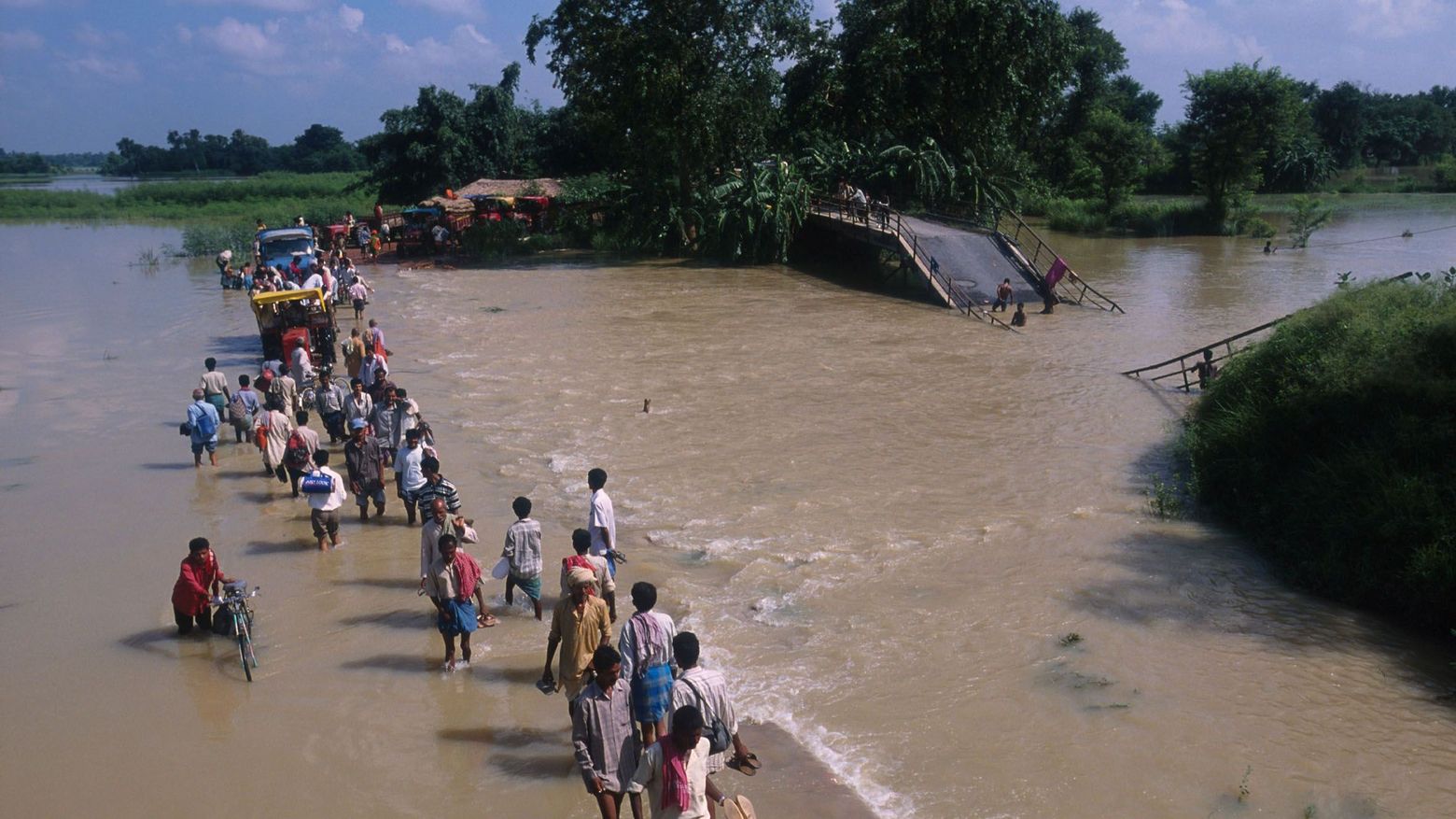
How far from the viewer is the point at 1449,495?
9.16 metres

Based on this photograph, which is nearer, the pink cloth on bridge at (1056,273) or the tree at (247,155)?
the pink cloth on bridge at (1056,273)

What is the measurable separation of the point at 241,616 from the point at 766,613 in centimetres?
426

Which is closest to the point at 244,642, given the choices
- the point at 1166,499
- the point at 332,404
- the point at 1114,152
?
the point at 332,404

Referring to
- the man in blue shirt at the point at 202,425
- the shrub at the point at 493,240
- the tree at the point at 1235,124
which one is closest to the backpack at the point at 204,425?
the man in blue shirt at the point at 202,425

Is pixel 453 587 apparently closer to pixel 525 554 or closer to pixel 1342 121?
pixel 525 554

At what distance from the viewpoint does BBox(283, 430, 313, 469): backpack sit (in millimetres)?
11688

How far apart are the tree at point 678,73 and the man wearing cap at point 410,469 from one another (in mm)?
22986

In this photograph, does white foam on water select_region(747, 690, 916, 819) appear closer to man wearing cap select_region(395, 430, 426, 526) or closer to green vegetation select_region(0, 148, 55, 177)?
man wearing cap select_region(395, 430, 426, 526)

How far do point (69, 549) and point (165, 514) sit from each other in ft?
3.80

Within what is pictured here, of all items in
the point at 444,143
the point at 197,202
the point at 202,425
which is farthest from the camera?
the point at 197,202

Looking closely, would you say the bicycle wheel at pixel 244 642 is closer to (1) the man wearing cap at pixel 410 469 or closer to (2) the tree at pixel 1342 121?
(1) the man wearing cap at pixel 410 469

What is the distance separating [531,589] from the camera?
8.54m

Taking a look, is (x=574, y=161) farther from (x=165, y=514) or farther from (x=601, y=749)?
(x=601, y=749)

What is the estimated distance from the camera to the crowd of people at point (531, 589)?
5.09 m
